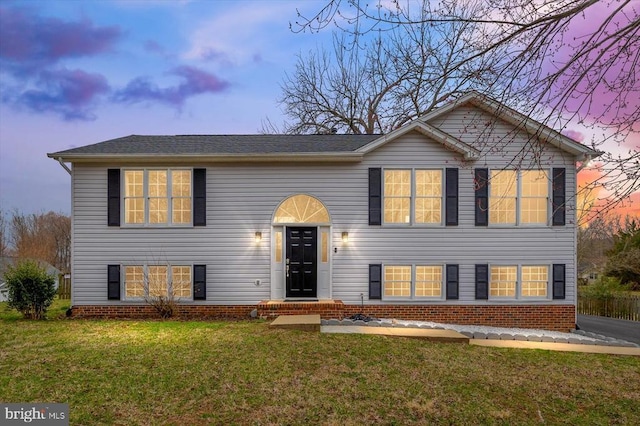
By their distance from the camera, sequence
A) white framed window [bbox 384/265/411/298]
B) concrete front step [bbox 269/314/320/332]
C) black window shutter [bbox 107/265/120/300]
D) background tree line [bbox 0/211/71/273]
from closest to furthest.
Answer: concrete front step [bbox 269/314/320/332], black window shutter [bbox 107/265/120/300], white framed window [bbox 384/265/411/298], background tree line [bbox 0/211/71/273]

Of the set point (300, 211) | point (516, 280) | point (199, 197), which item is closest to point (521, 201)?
point (516, 280)

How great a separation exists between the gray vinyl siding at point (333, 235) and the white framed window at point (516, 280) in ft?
0.81

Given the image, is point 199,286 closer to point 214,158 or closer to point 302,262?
point 302,262

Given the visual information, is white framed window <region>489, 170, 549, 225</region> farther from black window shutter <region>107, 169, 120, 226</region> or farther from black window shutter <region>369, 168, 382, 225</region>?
black window shutter <region>107, 169, 120, 226</region>

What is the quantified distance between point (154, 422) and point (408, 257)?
7.94 m

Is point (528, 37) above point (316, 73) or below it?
below

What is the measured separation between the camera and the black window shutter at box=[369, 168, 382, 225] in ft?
35.4

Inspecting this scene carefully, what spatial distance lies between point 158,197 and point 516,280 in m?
10.4

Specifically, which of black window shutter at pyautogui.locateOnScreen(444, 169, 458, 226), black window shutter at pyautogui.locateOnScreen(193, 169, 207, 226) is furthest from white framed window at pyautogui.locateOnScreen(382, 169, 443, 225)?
black window shutter at pyautogui.locateOnScreen(193, 169, 207, 226)

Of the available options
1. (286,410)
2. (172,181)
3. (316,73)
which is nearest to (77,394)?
(286,410)

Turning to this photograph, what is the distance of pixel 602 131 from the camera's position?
4281 millimetres

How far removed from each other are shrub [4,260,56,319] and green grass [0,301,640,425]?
2.18 metres

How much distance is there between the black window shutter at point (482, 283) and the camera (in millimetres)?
10789

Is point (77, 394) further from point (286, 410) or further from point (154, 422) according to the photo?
point (286, 410)
